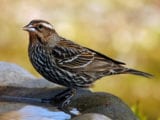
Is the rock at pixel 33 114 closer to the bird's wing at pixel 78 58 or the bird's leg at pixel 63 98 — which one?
the bird's leg at pixel 63 98

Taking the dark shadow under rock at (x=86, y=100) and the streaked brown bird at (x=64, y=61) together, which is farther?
the streaked brown bird at (x=64, y=61)

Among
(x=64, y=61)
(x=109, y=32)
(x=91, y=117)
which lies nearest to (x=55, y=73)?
(x=64, y=61)

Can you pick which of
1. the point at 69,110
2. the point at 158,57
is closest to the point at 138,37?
the point at 158,57

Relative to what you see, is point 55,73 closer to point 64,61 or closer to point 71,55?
point 64,61

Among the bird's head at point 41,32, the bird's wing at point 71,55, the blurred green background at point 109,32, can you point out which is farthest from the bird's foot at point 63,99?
the blurred green background at point 109,32

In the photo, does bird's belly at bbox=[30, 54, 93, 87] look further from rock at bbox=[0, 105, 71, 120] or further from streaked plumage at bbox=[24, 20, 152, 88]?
rock at bbox=[0, 105, 71, 120]

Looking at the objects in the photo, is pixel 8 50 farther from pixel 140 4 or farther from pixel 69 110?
pixel 69 110

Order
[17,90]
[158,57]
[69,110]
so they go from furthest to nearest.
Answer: [158,57] → [17,90] → [69,110]
